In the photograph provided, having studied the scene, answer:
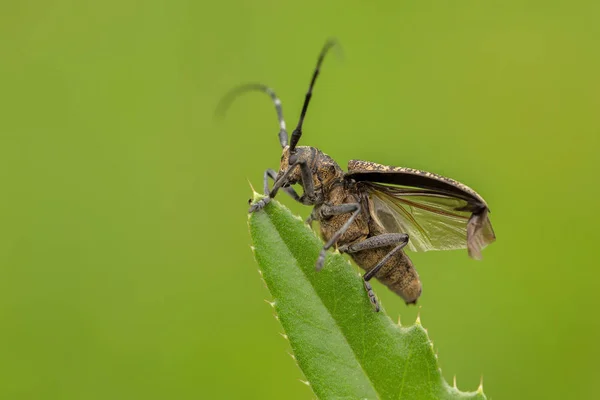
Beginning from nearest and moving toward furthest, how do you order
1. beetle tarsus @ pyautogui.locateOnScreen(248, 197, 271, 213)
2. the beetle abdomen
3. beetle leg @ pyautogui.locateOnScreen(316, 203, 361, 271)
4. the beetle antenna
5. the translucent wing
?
1. beetle tarsus @ pyautogui.locateOnScreen(248, 197, 271, 213)
2. the beetle antenna
3. beetle leg @ pyautogui.locateOnScreen(316, 203, 361, 271)
4. the translucent wing
5. the beetle abdomen

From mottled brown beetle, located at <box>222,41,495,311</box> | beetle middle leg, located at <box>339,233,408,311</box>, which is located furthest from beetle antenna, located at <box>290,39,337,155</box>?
beetle middle leg, located at <box>339,233,408,311</box>

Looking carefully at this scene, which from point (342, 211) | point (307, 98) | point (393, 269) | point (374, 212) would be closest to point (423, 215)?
Result: point (374, 212)

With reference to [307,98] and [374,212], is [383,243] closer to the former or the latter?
[374,212]

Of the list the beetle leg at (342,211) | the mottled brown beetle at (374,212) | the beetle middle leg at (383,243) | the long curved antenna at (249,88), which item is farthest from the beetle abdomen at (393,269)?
the long curved antenna at (249,88)

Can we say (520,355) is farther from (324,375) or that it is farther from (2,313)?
(2,313)

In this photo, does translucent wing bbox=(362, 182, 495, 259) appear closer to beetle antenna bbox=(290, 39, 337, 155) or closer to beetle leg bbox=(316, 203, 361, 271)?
beetle leg bbox=(316, 203, 361, 271)

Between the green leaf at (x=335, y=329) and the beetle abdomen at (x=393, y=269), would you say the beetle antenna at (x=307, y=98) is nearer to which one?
the beetle abdomen at (x=393, y=269)

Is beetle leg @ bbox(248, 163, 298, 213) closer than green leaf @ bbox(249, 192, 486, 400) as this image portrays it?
No
